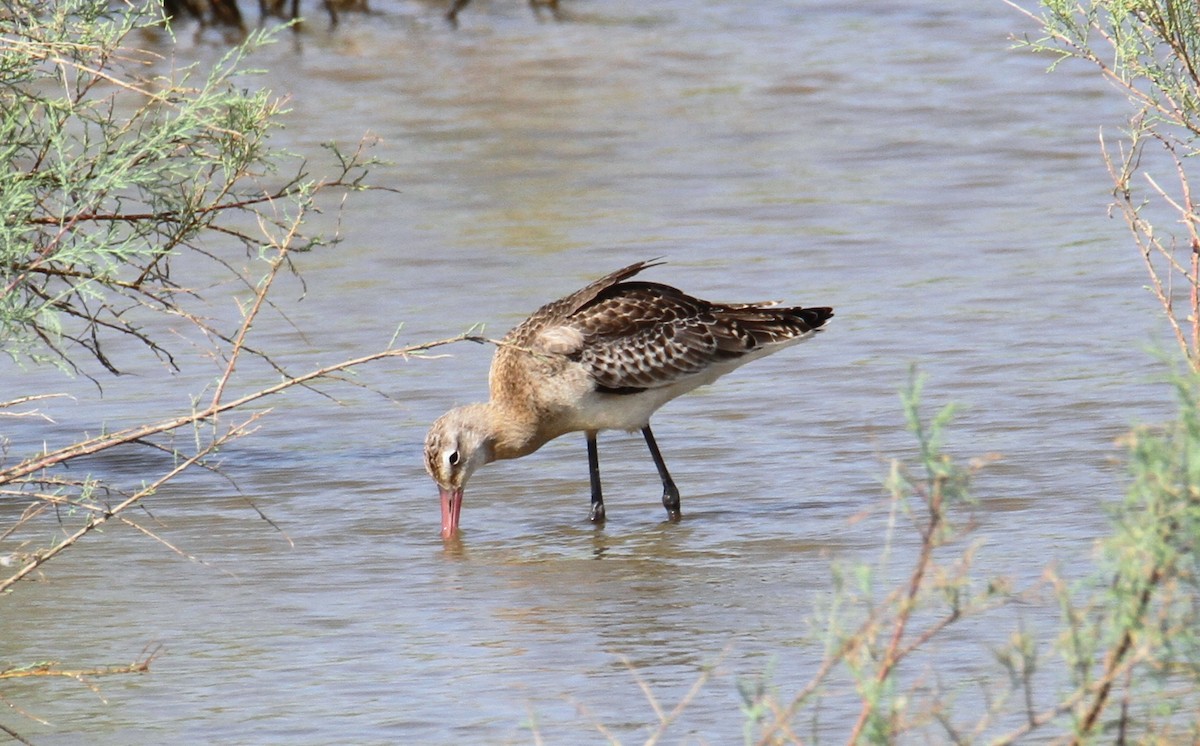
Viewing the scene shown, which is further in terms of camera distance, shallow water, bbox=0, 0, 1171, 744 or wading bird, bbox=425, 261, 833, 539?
wading bird, bbox=425, 261, 833, 539

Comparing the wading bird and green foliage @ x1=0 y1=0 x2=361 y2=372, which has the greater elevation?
green foliage @ x1=0 y1=0 x2=361 y2=372

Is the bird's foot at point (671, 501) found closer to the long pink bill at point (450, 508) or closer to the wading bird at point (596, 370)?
the wading bird at point (596, 370)

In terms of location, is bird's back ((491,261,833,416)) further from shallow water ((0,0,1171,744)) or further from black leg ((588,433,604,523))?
shallow water ((0,0,1171,744))

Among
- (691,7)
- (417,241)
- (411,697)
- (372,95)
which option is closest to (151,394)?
(417,241)

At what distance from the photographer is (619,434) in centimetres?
997

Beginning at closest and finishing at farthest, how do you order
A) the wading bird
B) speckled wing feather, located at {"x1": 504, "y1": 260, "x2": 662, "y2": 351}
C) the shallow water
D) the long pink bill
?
the shallow water < the long pink bill < the wading bird < speckled wing feather, located at {"x1": 504, "y1": 260, "x2": 662, "y2": 351}

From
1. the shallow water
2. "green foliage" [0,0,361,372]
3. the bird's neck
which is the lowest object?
the shallow water

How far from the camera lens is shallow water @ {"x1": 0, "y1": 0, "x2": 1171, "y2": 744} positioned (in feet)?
20.4

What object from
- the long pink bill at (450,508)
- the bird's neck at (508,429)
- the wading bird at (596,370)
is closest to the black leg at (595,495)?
the wading bird at (596,370)

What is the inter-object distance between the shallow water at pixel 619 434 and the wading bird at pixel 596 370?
11.2 inches

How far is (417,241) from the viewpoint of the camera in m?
13.6

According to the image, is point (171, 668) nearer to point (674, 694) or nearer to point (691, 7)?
point (674, 694)

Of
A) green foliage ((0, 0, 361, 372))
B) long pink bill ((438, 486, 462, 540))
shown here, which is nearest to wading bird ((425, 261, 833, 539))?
long pink bill ((438, 486, 462, 540))

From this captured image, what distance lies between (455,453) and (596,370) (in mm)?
629
